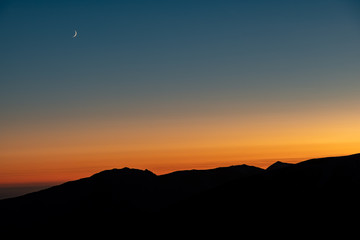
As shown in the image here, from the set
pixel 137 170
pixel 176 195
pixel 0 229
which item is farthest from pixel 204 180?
pixel 0 229

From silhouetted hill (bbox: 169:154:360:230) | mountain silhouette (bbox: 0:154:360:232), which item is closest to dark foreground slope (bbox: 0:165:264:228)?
mountain silhouette (bbox: 0:154:360:232)

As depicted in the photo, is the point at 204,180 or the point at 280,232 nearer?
the point at 280,232

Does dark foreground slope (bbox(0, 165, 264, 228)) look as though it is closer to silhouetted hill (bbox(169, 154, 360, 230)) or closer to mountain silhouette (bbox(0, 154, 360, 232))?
mountain silhouette (bbox(0, 154, 360, 232))

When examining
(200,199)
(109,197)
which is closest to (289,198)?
(200,199)

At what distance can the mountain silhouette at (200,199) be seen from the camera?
7550cm

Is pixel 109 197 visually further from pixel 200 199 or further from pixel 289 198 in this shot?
pixel 289 198

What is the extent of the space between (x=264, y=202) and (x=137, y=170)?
82.7 meters

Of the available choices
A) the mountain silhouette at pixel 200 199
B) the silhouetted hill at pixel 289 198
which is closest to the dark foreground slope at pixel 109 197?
the mountain silhouette at pixel 200 199

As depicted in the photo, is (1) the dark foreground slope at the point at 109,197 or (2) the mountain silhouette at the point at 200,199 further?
(1) the dark foreground slope at the point at 109,197

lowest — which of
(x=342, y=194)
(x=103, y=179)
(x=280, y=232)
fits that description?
(x=280, y=232)

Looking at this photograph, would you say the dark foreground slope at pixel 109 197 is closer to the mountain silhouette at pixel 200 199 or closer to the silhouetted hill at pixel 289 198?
the mountain silhouette at pixel 200 199

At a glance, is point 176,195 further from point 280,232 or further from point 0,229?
point 280,232

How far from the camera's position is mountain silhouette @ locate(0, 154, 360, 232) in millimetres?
75500

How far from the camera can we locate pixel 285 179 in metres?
86.6
